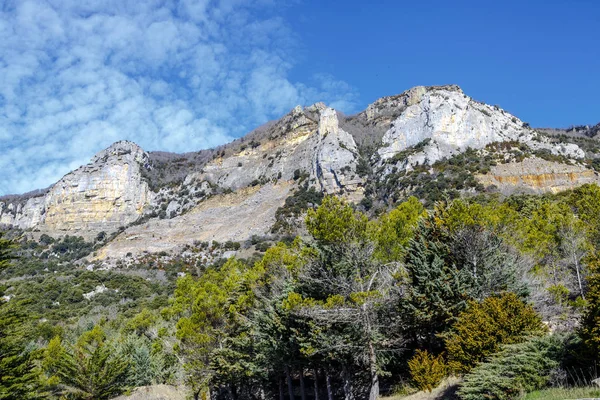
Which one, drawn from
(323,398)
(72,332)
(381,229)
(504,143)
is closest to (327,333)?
(381,229)

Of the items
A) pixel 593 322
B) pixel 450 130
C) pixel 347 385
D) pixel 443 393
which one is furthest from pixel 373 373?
pixel 450 130

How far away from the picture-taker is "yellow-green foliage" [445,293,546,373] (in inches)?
468

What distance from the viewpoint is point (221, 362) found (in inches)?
872

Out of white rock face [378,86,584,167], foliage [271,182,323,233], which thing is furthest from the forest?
white rock face [378,86,584,167]

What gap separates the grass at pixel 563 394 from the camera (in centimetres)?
812

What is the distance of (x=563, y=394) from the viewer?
28.3ft

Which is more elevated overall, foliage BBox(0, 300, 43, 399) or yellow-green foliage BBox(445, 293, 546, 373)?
foliage BBox(0, 300, 43, 399)

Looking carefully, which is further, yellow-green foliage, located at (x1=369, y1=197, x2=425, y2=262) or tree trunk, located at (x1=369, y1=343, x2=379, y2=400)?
yellow-green foliage, located at (x1=369, y1=197, x2=425, y2=262)

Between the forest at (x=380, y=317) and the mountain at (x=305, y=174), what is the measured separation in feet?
138

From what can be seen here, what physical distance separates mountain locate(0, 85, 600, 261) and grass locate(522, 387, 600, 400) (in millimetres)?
53741

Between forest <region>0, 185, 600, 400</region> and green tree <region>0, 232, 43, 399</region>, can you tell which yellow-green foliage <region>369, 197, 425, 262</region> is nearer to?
forest <region>0, 185, 600, 400</region>

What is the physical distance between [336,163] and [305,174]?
816cm

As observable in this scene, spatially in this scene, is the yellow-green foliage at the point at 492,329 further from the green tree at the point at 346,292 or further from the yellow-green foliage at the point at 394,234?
the yellow-green foliage at the point at 394,234

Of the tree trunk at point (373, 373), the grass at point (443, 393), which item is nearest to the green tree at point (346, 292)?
the tree trunk at point (373, 373)
